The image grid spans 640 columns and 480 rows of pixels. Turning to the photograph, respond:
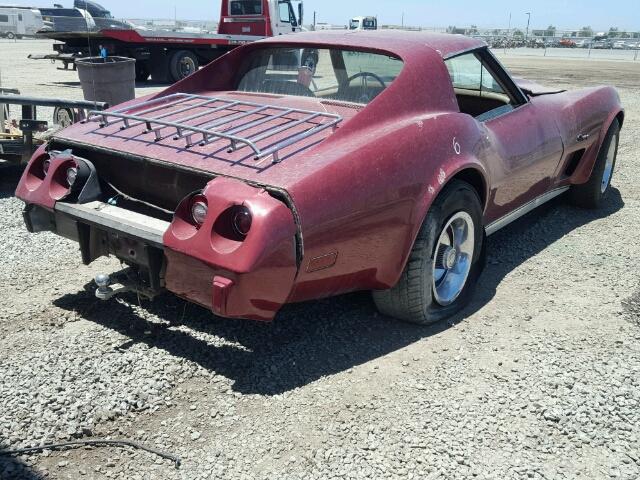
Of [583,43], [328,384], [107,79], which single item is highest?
[583,43]

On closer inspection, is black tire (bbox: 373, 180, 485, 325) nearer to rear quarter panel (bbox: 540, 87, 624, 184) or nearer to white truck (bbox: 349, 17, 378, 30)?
rear quarter panel (bbox: 540, 87, 624, 184)

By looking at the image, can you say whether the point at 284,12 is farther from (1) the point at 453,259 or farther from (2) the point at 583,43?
(2) the point at 583,43

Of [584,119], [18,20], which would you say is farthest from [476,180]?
[18,20]

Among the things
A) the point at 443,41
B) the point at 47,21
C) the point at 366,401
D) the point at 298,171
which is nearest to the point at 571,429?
the point at 366,401

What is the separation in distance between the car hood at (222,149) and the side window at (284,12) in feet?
47.9

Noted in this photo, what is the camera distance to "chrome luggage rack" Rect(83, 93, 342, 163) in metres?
2.88

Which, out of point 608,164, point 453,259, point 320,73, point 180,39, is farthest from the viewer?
point 180,39

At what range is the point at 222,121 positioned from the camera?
323cm

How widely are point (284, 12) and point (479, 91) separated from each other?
46.8ft

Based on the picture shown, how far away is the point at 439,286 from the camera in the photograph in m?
3.44

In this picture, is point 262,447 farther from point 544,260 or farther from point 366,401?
point 544,260

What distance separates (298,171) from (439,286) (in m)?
1.24

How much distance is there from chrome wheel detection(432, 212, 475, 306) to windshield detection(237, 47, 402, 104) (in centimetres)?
86

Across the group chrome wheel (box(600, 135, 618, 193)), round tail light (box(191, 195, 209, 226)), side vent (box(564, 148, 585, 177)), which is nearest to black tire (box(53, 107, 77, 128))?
round tail light (box(191, 195, 209, 226))
